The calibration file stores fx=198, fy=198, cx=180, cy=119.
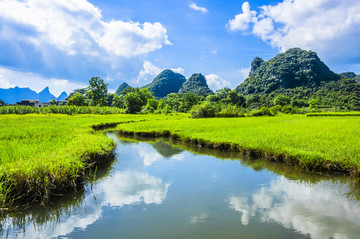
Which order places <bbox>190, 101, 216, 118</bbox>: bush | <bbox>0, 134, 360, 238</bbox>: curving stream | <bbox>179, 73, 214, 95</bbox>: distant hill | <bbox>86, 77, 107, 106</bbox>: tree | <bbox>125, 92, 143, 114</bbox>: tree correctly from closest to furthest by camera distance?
<bbox>0, 134, 360, 238</bbox>: curving stream → <bbox>190, 101, 216, 118</bbox>: bush → <bbox>125, 92, 143, 114</bbox>: tree → <bbox>86, 77, 107, 106</bbox>: tree → <bbox>179, 73, 214, 95</bbox>: distant hill

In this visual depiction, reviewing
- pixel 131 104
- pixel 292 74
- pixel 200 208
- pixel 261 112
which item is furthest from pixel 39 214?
pixel 292 74

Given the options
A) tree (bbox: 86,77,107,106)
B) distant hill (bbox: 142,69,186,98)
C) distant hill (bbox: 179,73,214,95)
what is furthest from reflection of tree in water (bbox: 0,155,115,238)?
distant hill (bbox: 142,69,186,98)

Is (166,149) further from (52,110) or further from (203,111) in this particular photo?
(52,110)

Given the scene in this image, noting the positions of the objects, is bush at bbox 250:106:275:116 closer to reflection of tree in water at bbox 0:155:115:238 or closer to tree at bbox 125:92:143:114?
tree at bbox 125:92:143:114

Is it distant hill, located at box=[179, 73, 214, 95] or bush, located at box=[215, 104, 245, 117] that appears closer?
bush, located at box=[215, 104, 245, 117]

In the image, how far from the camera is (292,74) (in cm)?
11288

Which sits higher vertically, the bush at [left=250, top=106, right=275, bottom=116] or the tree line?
the tree line

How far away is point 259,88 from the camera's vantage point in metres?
113

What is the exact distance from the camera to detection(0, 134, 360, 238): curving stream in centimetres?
384

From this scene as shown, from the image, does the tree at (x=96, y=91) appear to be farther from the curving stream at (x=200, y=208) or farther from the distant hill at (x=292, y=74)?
the distant hill at (x=292, y=74)

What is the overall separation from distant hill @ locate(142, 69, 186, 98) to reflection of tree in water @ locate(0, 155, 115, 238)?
16649 centimetres

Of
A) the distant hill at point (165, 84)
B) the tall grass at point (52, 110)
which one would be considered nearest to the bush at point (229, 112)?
the tall grass at point (52, 110)

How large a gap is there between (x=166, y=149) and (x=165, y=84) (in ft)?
567

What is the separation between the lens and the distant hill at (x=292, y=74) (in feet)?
339
